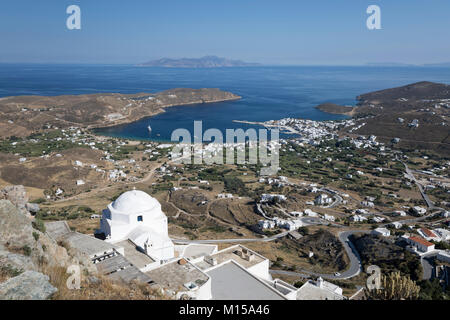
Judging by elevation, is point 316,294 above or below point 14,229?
below

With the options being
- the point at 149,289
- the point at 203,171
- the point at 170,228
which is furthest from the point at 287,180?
the point at 149,289

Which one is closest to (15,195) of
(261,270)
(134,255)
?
(134,255)

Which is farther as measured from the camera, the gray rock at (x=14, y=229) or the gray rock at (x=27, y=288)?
the gray rock at (x=14, y=229)

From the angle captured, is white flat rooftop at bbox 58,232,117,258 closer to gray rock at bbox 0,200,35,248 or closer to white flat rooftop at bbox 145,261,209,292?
white flat rooftop at bbox 145,261,209,292

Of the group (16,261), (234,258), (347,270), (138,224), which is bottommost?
(347,270)

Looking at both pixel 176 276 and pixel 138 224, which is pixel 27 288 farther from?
pixel 138 224

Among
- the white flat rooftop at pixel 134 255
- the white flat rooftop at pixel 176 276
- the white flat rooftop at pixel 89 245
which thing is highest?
Answer: the white flat rooftop at pixel 89 245

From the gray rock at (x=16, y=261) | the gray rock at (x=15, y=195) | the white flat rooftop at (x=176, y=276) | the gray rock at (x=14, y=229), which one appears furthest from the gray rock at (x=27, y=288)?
the gray rock at (x=15, y=195)

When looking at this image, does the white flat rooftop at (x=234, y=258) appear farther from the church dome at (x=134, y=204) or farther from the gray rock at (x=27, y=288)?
the gray rock at (x=27, y=288)
